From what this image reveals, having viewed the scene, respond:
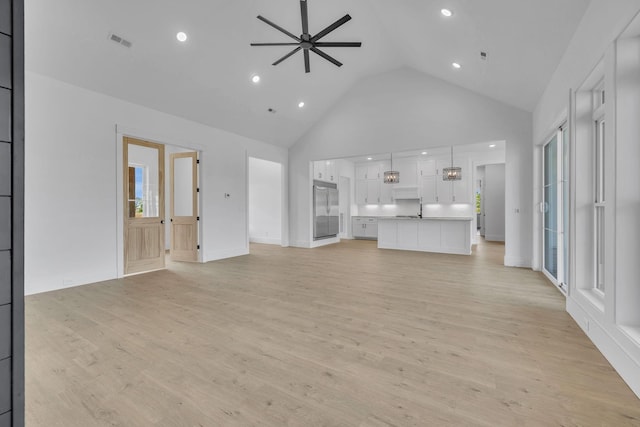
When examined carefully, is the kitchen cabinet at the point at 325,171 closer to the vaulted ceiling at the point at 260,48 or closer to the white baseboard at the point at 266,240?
the vaulted ceiling at the point at 260,48

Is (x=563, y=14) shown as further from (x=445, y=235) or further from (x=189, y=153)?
(x=189, y=153)

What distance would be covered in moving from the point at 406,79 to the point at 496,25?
3203mm

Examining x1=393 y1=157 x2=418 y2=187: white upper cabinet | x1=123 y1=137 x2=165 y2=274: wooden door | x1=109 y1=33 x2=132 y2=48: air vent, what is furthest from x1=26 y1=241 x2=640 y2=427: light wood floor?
x1=393 y1=157 x2=418 y2=187: white upper cabinet

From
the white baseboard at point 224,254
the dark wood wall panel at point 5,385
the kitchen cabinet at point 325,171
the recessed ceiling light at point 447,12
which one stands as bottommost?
the white baseboard at point 224,254

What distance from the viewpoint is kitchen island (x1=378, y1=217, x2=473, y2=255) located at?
6.90 metres

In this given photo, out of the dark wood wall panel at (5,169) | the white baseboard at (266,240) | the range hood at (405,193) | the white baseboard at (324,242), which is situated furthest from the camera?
the range hood at (405,193)

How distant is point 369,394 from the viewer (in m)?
1.71

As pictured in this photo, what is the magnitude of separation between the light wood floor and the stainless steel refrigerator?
449 centimetres

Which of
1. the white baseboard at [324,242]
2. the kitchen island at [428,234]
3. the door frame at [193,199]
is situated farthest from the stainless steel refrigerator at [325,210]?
the door frame at [193,199]

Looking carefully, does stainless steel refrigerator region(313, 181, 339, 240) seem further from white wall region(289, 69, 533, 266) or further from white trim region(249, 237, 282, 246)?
white trim region(249, 237, 282, 246)

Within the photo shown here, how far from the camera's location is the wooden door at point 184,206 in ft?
20.0

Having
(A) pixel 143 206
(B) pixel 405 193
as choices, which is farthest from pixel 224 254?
(B) pixel 405 193

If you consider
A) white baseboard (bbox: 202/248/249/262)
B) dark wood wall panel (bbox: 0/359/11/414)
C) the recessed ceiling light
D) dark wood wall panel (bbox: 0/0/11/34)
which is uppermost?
the recessed ceiling light

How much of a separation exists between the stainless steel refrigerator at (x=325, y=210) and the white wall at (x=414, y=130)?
31cm
